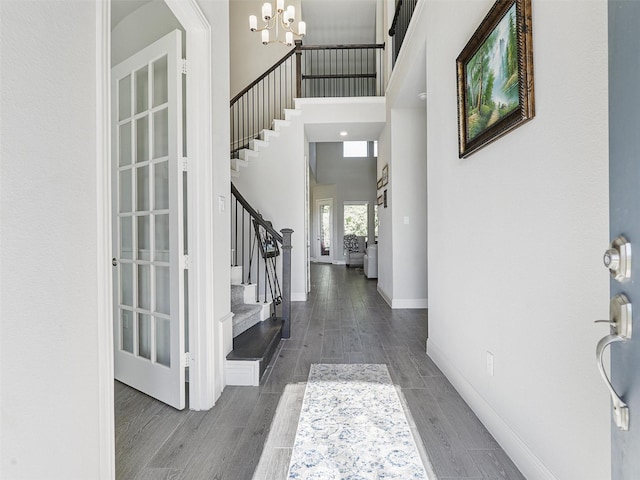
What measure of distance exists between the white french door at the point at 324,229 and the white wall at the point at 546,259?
412 inches

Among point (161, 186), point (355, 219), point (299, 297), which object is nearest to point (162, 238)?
point (161, 186)

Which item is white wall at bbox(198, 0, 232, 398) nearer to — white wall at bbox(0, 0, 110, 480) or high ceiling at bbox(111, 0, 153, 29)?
high ceiling at bbox(111, 0, 153, 29)

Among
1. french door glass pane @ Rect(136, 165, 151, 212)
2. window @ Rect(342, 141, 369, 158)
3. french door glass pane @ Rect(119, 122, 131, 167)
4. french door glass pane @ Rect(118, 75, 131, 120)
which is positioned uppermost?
window @ Rect(342, 141, 369, 158)

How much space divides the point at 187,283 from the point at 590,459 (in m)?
2.02

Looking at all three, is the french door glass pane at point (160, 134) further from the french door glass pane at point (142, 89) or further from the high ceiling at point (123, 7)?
the high ceiling at point (123, 7)

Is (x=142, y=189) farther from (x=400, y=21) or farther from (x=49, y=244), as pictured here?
(x=400, y=21)

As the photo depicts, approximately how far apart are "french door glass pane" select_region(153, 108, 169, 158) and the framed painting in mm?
1844

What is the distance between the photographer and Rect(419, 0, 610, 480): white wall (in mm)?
1106

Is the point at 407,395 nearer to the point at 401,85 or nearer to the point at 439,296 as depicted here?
the point at 439,296

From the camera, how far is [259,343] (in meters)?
2.71

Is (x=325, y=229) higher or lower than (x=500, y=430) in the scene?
higher

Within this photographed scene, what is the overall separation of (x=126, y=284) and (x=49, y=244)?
1.63 meters

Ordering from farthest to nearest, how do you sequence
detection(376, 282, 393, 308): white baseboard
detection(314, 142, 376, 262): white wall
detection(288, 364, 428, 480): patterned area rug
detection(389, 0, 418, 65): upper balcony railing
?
detection(314, 142, 376, 262): white wall < detection(376, 282, 393, 308): white baseboard < detection(389, 0, 418, 65): upper balcony railing < detection(288, 364, 428, 480): patterned area rug

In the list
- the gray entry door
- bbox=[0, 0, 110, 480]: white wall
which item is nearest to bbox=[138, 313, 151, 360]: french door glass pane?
bbox=[0, 0, 110, 480]: white wall
